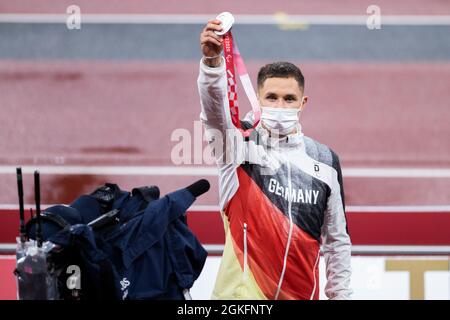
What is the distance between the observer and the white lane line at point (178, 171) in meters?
3.99

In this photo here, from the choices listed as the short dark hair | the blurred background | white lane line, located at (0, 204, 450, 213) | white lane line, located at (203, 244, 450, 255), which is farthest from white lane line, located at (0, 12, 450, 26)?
the short dark hair

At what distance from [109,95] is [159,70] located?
0.37 m

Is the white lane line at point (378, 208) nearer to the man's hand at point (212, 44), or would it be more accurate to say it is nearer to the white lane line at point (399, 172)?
the white lane line at point (399, 172)

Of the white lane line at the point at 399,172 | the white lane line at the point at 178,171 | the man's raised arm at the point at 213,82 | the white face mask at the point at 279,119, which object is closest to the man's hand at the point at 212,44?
the man's raised arm at the point at 213,82

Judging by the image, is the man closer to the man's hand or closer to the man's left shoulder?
the man's left shoulder

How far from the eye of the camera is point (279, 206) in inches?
89.0

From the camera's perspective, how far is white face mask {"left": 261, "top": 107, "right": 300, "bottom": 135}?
7.61 ft

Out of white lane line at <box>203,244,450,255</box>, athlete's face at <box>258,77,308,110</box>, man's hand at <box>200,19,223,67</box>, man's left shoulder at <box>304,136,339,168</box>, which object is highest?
man's hand at <box>200,19,223,67</box>

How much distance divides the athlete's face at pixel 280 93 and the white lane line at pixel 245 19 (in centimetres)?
220

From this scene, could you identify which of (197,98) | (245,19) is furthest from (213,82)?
(245,19)

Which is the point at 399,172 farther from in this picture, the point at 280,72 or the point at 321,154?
the point at 280,72

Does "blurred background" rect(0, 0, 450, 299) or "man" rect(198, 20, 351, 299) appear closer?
"man" rect(198, 20, 351, 299)
